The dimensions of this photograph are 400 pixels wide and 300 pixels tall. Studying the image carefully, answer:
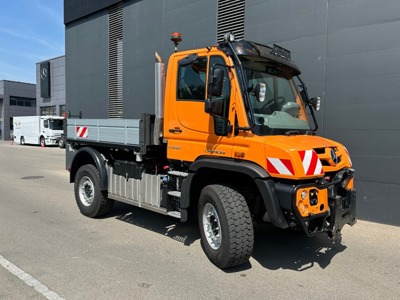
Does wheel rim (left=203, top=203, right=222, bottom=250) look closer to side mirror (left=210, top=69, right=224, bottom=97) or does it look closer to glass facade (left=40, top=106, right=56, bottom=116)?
side mirror (left=210, top=69, right=224, bottom=97)

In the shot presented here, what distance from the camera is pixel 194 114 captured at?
15.9 ft

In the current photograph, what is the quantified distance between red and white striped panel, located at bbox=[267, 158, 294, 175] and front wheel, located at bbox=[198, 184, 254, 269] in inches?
24.1

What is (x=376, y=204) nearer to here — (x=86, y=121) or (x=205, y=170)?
(x=205, y=170)

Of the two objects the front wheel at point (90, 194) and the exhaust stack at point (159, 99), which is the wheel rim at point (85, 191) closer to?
the front wheel at point (90, 194)

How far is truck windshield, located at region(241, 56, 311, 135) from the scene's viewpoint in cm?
437

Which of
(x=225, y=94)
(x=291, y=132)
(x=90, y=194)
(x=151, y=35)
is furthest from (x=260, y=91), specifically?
(x=151, y=35)

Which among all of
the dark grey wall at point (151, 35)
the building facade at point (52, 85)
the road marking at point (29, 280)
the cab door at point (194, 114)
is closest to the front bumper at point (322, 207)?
the cab door at point (194, 114)

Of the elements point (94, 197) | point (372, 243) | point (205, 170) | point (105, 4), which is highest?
point (105, 4)

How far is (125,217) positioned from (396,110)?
18.0 feet

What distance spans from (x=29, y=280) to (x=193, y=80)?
126 inches

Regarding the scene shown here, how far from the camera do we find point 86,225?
243 inches

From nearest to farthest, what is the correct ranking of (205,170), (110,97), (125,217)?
(205,170), (125,217), (110,97)

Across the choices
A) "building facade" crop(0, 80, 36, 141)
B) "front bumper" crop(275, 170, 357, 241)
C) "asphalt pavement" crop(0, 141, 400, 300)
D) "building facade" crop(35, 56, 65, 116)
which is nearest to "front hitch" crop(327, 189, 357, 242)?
"front bumper" crop(275, 170, 357, 241)

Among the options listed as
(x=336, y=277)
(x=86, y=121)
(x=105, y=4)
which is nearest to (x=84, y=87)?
(x=105, y=4)
